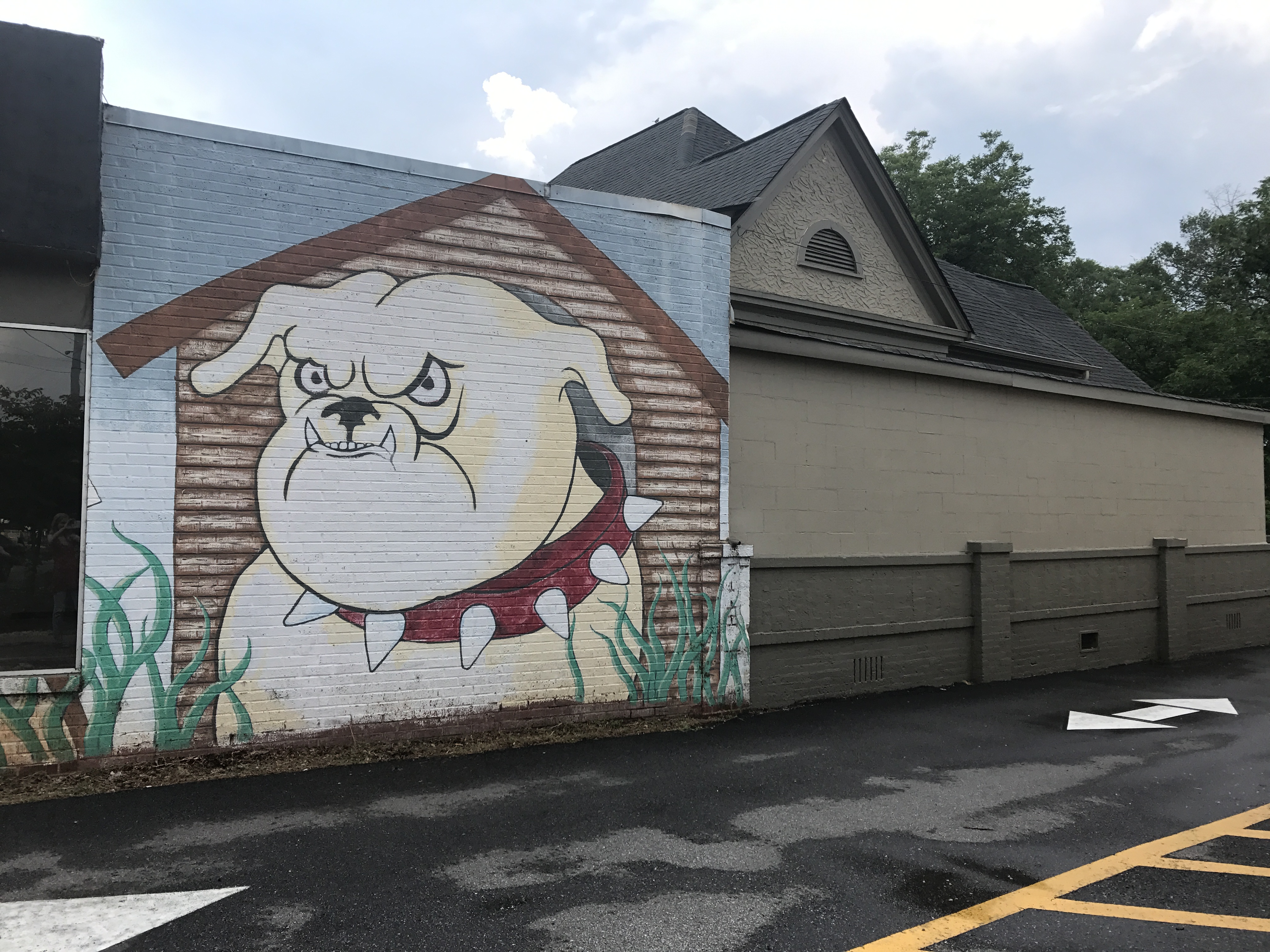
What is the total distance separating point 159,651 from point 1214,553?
1393cm

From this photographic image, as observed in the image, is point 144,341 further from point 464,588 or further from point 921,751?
point 921,751

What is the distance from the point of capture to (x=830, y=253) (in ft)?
41.6

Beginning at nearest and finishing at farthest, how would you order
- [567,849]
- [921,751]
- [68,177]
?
[567,849], [68,177], [921,751]

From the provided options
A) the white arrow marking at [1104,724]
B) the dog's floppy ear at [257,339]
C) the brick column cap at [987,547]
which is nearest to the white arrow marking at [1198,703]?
the white arrow marking at [1104,724]

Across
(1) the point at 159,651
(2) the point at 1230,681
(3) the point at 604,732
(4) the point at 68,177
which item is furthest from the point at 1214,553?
(4) the point at 68,177

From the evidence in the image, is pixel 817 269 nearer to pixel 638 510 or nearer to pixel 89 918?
pixel 638 510

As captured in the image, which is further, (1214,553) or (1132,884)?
(1214,553)

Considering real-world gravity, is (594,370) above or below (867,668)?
above

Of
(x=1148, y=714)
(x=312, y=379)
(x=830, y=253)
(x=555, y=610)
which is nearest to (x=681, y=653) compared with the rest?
(x=555, y=610)

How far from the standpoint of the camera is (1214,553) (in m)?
13.3

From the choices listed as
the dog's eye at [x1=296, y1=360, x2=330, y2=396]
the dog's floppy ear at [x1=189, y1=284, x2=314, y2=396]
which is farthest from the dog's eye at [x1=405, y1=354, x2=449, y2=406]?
the dog's floppy ear at [x1=189, y1=284, x2=314, y2=396]

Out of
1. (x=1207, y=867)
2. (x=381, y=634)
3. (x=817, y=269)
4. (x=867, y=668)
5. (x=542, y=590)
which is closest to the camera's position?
(x=1207, y=867)

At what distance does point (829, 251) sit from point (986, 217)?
2258 centimetres

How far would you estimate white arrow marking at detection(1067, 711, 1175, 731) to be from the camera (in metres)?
8.05
